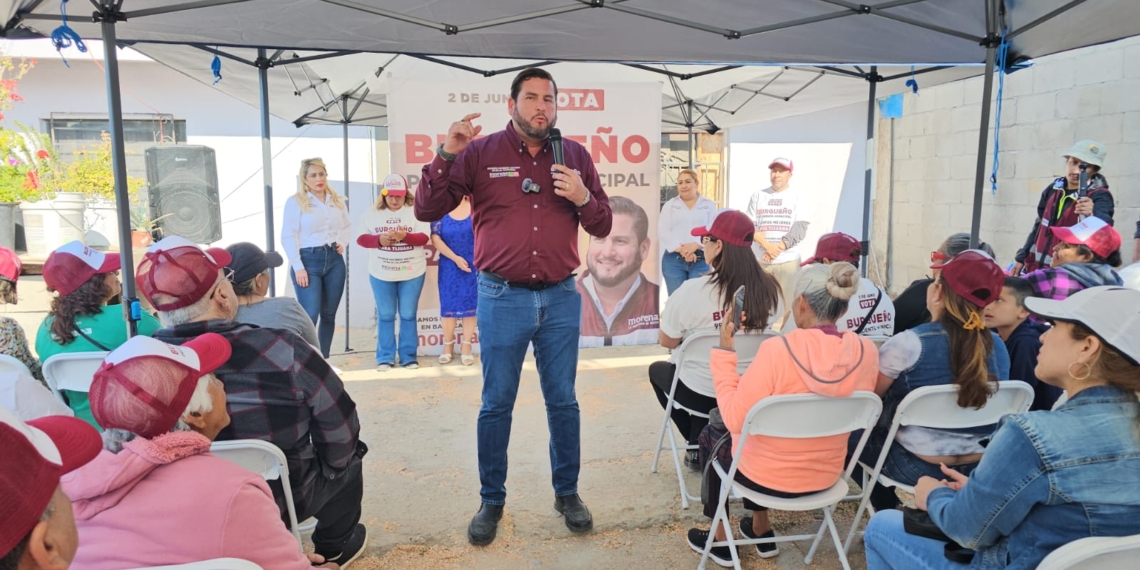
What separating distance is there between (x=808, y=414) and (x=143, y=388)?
1.80 m

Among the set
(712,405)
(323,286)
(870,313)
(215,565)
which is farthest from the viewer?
(323,286)

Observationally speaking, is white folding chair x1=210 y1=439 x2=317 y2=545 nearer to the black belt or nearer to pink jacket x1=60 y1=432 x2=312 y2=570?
pink jacket x1=60 y1=432 x2=312 y2=570

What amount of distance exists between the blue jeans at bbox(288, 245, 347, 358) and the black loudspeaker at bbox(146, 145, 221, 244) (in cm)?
394

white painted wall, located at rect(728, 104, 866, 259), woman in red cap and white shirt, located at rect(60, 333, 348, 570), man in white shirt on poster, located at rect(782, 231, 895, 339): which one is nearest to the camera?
woman in red cap and white shirt, located at rect(60, 333, 348, 570)

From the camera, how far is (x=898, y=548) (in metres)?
1.75

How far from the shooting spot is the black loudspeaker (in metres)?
8.30

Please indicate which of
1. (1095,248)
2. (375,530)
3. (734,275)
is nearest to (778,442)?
(734,275)

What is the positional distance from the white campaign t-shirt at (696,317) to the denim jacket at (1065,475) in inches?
61.0

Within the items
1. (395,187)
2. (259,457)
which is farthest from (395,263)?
(259,457)

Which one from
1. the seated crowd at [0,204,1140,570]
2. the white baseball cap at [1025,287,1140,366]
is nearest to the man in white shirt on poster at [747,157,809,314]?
the seated crowd at [0,204,1140,570]

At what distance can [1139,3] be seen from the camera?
9.74ft

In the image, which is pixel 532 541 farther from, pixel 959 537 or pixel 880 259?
pixel 880 259

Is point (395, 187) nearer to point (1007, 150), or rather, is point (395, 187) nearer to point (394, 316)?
point (394, 316)

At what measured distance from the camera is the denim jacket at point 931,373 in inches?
85.7
